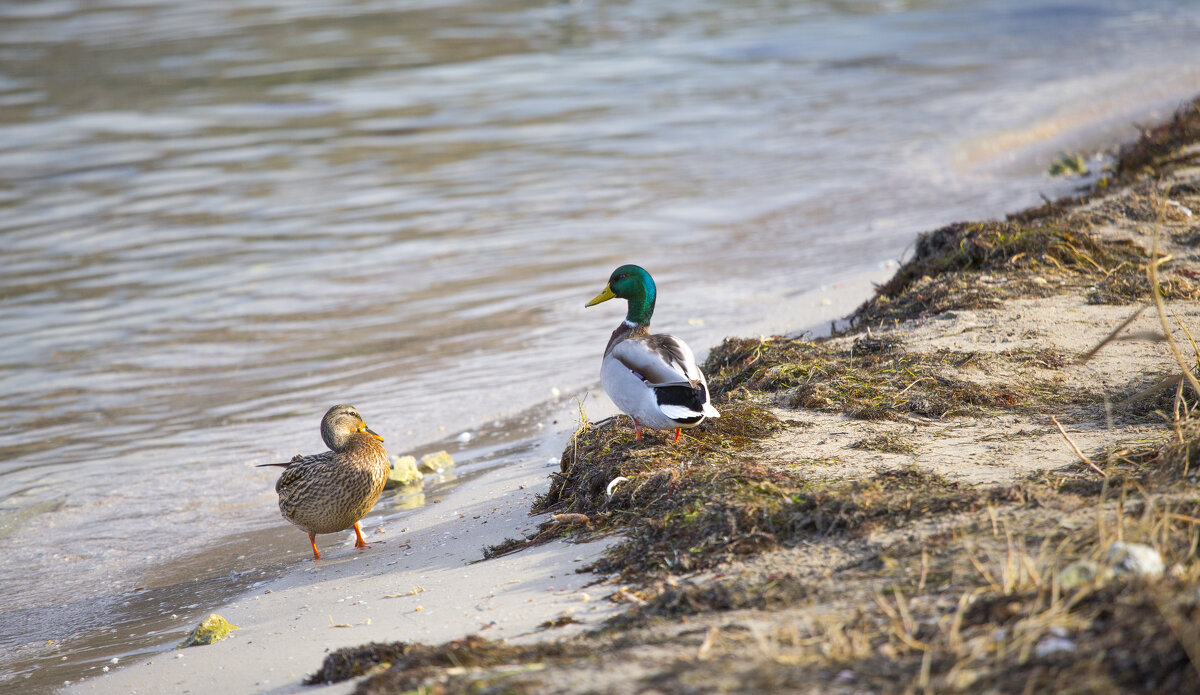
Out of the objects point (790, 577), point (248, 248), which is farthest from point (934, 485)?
point (248, 248)

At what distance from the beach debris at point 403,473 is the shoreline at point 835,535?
1.75ft

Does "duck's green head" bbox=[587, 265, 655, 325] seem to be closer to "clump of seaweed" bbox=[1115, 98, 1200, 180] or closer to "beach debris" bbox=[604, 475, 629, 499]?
"beach debris" bbox=[604, 475, 629, 499]

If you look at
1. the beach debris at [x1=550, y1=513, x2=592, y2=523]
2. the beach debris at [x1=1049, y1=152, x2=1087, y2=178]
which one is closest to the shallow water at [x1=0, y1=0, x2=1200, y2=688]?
the beach debris at [x1=1049, y1=152, x2=1087, y2=178]

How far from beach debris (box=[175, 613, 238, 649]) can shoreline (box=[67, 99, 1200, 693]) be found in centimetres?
9

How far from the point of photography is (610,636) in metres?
3.13

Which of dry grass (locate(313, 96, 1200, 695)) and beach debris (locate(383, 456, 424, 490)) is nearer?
dry grass (locate(313, 96, 1200, 695))

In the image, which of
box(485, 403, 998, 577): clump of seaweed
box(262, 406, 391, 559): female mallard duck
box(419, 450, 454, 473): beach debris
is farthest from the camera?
box(419, 450, 454, 473): beach debris

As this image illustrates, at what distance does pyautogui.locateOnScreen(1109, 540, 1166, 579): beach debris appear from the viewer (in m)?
2.81

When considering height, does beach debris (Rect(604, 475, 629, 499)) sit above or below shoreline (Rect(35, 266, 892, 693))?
above

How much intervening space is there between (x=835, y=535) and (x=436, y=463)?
3.26m

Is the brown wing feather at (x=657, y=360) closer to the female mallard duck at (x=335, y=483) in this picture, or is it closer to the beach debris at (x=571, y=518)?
the beach debris at (x=571, y=518)

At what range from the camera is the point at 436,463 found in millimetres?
6266

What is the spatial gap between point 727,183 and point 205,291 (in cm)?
683

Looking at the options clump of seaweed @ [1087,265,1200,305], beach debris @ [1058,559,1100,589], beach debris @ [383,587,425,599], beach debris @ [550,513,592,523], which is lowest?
beach debris @ [383,587,425,599]
